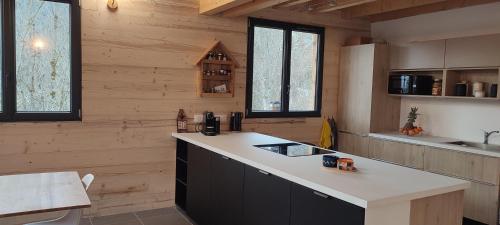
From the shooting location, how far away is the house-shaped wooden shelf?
429 centimetres

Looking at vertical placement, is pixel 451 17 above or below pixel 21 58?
above

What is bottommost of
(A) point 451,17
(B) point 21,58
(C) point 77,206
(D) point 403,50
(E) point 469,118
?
(C) point 77,206

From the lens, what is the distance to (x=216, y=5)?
3891 millimetres

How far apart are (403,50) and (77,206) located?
13.6ft

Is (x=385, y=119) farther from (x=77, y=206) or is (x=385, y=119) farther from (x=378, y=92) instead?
(x=77, y=206)

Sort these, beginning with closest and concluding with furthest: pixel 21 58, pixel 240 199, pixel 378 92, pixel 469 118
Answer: pixel 240 199
pixel 21 58
pixel 469 118
pixel 378 92

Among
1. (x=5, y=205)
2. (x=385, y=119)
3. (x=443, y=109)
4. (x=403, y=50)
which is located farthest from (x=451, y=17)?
(x=5, y=205)

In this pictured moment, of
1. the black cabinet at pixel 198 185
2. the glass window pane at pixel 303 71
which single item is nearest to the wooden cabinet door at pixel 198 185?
the black cabinet at pixel 198 185

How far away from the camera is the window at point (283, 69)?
15.5 feet

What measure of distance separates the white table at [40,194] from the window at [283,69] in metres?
2.48

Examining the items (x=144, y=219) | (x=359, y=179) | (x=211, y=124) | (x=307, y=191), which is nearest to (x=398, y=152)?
(x=211, y=124)

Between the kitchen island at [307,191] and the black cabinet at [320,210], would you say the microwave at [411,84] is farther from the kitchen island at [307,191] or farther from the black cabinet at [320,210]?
the black cabinet at [320,210]

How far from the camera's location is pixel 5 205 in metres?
2.05

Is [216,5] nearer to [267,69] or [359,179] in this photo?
[267,69]
